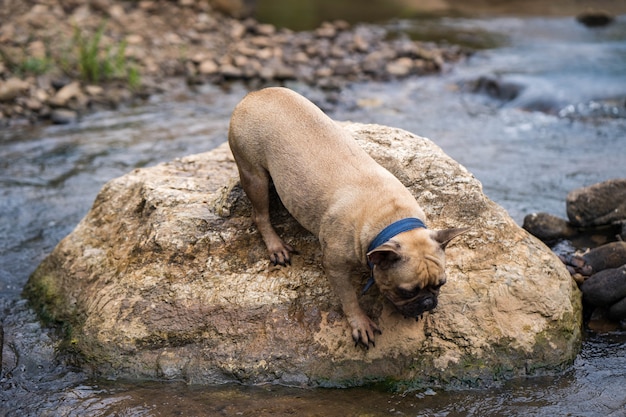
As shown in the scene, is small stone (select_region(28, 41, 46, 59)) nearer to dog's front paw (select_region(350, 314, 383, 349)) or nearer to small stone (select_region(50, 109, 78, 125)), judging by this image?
small stone (select_region(50, 109, 78, 125))

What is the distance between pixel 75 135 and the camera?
13.3m

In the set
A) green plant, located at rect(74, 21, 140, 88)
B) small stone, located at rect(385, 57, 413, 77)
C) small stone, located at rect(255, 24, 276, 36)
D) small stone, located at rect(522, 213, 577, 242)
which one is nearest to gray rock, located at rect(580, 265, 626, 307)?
small stone, located at rect(522, 213, 577, 242)

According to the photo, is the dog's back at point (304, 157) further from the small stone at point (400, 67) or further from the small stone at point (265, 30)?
the small stone at point (265, 30)

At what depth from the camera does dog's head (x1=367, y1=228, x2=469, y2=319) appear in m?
4.94

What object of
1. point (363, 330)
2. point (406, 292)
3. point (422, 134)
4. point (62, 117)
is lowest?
point (62, 117)

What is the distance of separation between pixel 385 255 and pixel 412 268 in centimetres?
21

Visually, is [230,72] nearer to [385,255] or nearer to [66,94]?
[66,94]

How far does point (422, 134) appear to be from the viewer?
42.4ft

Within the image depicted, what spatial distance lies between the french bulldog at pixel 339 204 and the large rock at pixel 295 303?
10.4 inches

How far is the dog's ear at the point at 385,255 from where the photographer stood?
483 centimetres

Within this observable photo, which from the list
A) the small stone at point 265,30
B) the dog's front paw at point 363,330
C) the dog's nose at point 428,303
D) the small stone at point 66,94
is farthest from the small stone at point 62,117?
the dog's nose at point 428,303

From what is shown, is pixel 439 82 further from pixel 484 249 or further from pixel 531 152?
pixel 484 249

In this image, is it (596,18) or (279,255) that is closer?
(279,255)

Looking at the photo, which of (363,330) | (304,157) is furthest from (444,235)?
(304,157)
